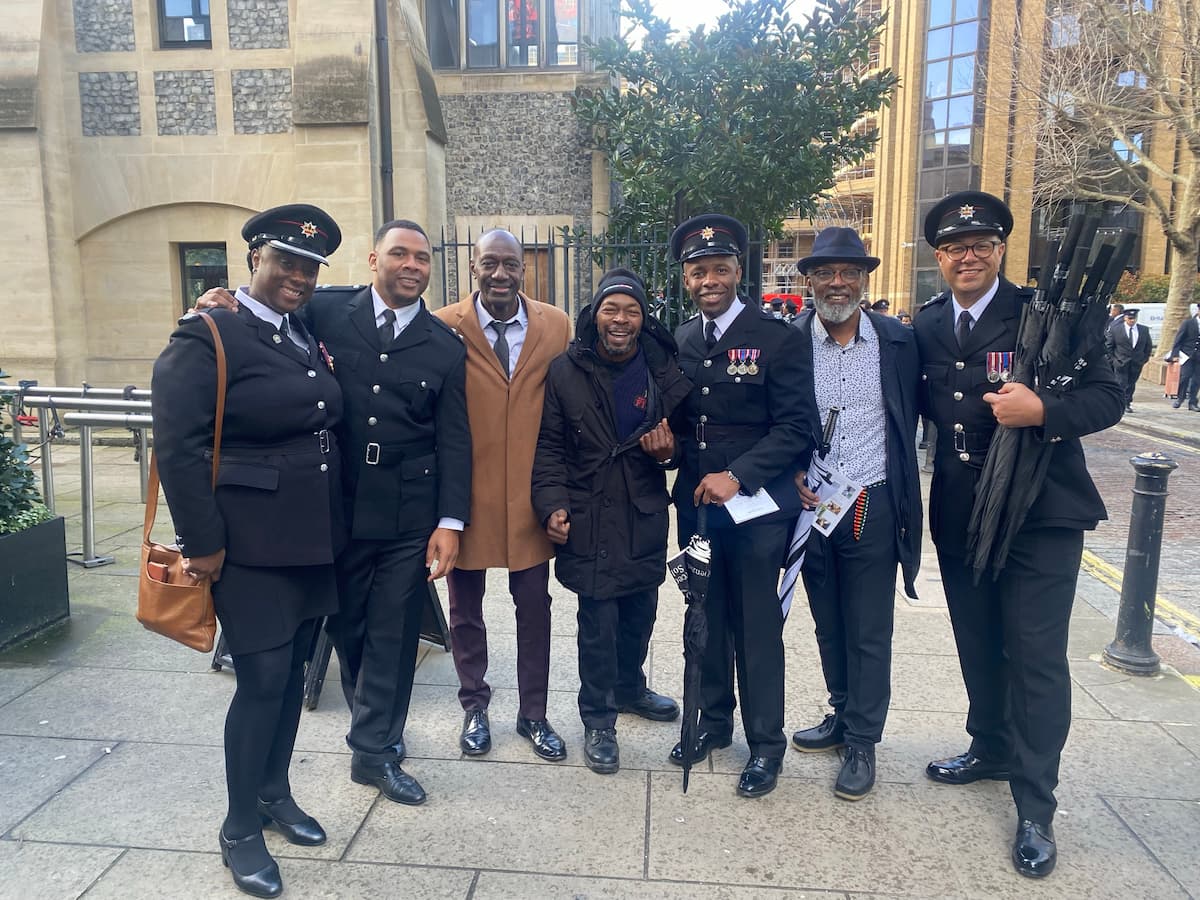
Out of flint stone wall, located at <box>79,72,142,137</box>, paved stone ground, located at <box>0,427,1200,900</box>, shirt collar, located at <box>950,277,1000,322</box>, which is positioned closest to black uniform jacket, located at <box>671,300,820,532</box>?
shirt collar, located at <box>950,277,1000,322</box>

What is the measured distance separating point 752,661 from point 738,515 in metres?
0.61

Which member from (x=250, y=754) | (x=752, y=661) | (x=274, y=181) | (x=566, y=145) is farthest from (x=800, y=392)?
(x=566, y=145)

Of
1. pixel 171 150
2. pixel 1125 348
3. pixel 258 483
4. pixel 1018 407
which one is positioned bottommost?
pixel 1125 348

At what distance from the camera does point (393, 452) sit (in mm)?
3242

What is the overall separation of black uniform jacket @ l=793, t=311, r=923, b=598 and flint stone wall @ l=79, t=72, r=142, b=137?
1225 centimetres

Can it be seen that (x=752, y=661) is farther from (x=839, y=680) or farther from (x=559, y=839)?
(x=559, y=839)

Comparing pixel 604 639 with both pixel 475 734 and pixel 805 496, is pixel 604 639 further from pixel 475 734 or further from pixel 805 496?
pixel 805 496

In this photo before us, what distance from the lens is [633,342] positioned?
3.52 meters

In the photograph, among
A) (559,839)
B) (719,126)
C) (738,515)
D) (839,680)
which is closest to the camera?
(559,839)

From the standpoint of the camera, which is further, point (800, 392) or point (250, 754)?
point (800, 392)

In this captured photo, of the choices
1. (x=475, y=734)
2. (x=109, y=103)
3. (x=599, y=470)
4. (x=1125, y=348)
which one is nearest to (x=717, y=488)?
(x=599, y=470)

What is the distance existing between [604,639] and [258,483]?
155 centimetres

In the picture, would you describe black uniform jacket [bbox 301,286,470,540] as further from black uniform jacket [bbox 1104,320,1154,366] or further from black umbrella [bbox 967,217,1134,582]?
black uniform jacket [bbox 1104,320,1154,366]

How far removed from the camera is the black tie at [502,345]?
3.71 m
